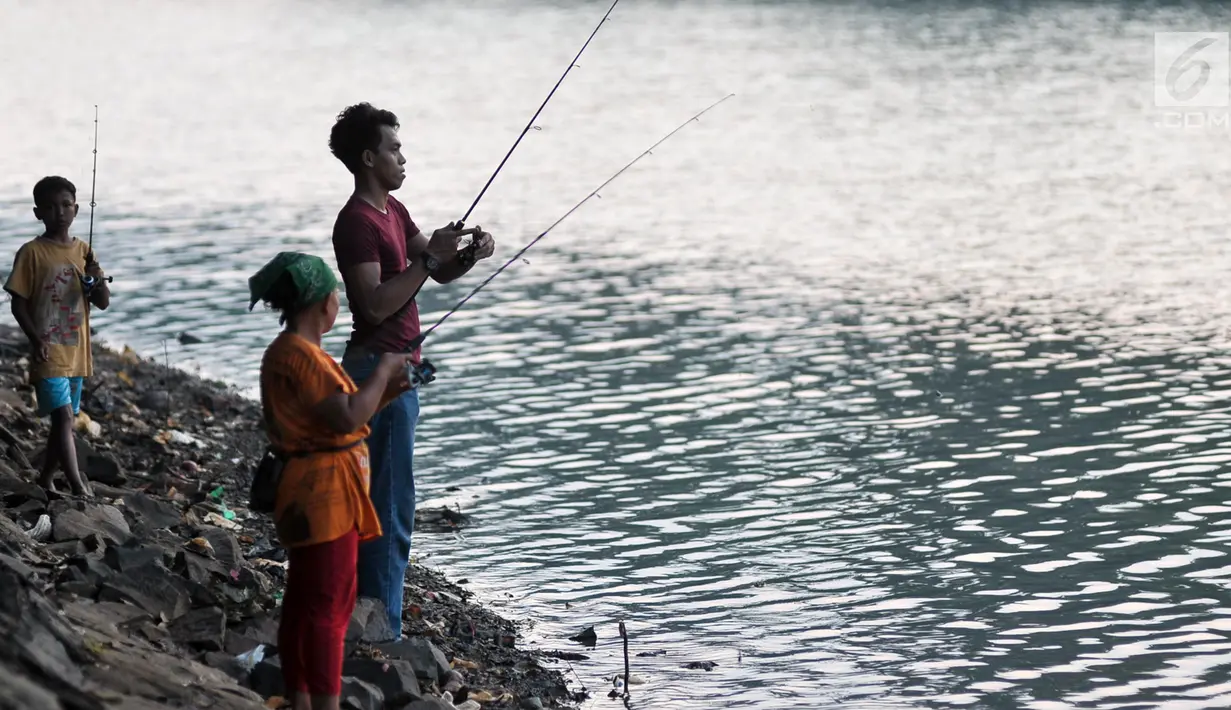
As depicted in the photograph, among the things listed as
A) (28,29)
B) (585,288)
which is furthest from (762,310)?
(28,29)

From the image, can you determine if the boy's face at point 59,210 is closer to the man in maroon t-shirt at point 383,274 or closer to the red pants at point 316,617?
the man in maroon t-shirt at point 383,274

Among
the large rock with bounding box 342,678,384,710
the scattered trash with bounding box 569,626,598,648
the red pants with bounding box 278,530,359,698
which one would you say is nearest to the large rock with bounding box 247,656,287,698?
the large rock with bounding box 342,678,384,710

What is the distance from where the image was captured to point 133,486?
8.37 m

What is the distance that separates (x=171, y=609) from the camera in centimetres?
601

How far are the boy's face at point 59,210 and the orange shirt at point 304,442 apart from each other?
2603mm

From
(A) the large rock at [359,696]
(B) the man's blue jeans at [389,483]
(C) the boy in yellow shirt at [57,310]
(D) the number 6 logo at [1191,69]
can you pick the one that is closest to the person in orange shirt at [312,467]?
(A) the large rock at [359,696]

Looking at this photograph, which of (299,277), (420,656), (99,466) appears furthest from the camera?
(99,466)

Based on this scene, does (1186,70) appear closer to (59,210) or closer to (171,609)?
(59,210)

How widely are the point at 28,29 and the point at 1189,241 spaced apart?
4130 centimetres

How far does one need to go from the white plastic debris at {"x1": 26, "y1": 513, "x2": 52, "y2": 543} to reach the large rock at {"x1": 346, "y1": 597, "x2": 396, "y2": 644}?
1.36 metres

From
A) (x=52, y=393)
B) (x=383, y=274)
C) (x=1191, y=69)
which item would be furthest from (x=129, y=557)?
(x=1191, y=69)

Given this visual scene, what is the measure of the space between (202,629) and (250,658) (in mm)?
252

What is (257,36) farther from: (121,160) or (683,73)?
(121,160)

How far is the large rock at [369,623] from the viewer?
19.9 feet
